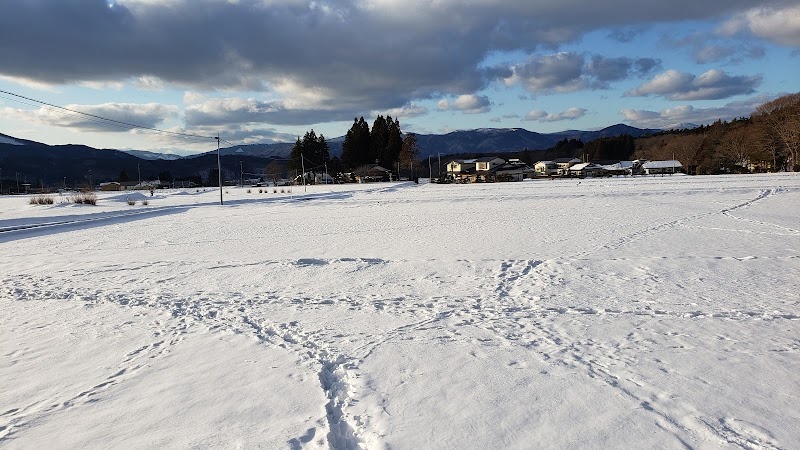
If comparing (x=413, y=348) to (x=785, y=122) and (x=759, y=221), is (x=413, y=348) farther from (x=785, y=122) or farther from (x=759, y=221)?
(x=785, y=122)

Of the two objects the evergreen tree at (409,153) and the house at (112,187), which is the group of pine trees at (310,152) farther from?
the house at (112,187)

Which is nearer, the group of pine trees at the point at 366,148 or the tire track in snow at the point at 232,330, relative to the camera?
the tire track in snow at the point at 232,330

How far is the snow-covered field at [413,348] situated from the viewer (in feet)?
12.3

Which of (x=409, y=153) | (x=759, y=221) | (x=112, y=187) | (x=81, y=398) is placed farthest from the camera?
(x=409, y=153)

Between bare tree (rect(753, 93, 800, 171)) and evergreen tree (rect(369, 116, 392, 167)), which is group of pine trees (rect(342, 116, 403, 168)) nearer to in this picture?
evergreen tree (rect(369, 116, 392, 167))

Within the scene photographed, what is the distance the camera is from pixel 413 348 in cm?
541

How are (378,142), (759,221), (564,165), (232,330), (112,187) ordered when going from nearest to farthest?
(232,330)
(759,221)
(112,187)
(378,142)
(564,165)

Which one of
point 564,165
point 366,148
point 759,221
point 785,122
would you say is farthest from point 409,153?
point 759,221

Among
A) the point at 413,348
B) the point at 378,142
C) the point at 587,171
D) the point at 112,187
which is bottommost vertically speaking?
the point at 413,348

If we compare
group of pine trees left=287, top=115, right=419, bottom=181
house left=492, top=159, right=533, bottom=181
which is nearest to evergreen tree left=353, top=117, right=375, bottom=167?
group of pine trees left=287, top=115, right=419, bottom=181

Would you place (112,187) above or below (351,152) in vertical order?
below

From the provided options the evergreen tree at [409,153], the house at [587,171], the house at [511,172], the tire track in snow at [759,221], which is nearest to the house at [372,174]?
the evergreen tree at [409,153]

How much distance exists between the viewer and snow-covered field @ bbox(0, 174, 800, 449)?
3758 millimetres

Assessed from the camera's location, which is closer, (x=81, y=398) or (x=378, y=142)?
(x=81, y=398)
